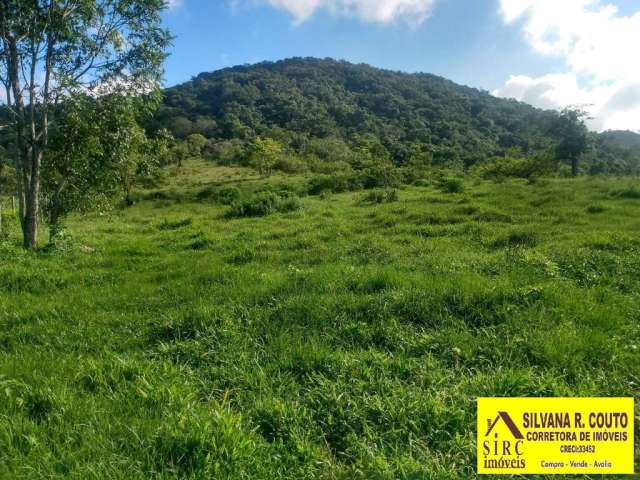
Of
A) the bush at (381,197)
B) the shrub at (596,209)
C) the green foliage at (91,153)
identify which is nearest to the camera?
the green foliage at (91,153)

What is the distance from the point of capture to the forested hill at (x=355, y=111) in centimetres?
7968

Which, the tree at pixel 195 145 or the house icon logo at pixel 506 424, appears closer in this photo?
the house icon logo at pixel 506 424

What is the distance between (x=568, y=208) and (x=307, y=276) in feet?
38.4

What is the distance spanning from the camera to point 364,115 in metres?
108

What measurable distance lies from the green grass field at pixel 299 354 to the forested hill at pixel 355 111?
53.7m

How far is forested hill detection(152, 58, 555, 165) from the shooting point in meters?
79.7

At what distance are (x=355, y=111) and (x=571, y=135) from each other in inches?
3180

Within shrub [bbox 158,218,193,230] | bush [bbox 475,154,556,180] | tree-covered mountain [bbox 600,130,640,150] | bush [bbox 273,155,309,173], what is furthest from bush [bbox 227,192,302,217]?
tree-covered mountain [bbox 600,130,640,150]

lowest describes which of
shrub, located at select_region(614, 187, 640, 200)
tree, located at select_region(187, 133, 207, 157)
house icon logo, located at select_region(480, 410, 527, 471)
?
house icon logo, located at select_region(480, 410, 527, 471)

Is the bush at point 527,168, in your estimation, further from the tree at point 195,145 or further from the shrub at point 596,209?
the tree at point 195,145

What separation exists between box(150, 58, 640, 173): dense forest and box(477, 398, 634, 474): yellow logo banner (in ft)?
146

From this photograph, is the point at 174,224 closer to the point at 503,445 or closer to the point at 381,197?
the point at 381,197

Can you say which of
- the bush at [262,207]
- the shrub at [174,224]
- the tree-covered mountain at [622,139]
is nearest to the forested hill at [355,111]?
the tree-covered mountain at [622,139]

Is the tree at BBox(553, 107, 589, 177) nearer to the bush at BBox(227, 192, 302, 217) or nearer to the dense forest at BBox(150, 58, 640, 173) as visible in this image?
the dense forest at BBox(150, 58, 640, 173)
